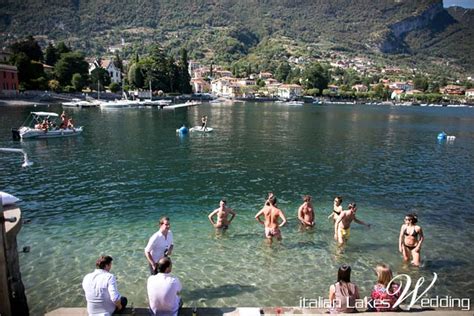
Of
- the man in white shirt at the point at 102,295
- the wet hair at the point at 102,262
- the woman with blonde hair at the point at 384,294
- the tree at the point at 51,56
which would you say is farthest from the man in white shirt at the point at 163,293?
the tree at the point at 51,56

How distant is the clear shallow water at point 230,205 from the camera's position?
11008 mm

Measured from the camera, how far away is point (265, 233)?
14.1m

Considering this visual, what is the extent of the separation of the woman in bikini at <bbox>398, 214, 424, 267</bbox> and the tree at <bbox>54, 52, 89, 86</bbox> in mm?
123536

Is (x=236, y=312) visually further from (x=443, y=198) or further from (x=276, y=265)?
(x=443, y=198)

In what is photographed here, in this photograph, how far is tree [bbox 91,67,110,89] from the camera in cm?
12794

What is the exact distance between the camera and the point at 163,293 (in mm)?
6738

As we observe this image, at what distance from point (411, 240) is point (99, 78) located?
439ft

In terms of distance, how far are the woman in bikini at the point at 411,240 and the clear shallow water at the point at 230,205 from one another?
19.5 inches

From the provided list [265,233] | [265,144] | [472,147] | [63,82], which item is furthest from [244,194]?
[63,82]

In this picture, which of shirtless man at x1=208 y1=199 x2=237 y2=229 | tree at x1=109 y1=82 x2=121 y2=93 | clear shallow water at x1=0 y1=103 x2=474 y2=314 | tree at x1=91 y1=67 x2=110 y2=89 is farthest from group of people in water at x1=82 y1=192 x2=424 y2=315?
tree at x1=109 y1=82 x2=121 y2=93

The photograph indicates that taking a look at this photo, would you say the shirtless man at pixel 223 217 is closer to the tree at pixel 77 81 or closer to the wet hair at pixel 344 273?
the wet hair at pixel 344 273

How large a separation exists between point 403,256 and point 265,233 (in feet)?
15.8

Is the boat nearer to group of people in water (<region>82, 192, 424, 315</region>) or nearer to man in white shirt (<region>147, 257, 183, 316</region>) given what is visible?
group of people in water (<region>82, 192, 424, 315</region>)

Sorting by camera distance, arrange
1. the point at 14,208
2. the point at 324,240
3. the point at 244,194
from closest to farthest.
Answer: the point at 14,208
the point at 324,240
the point at 244,194
